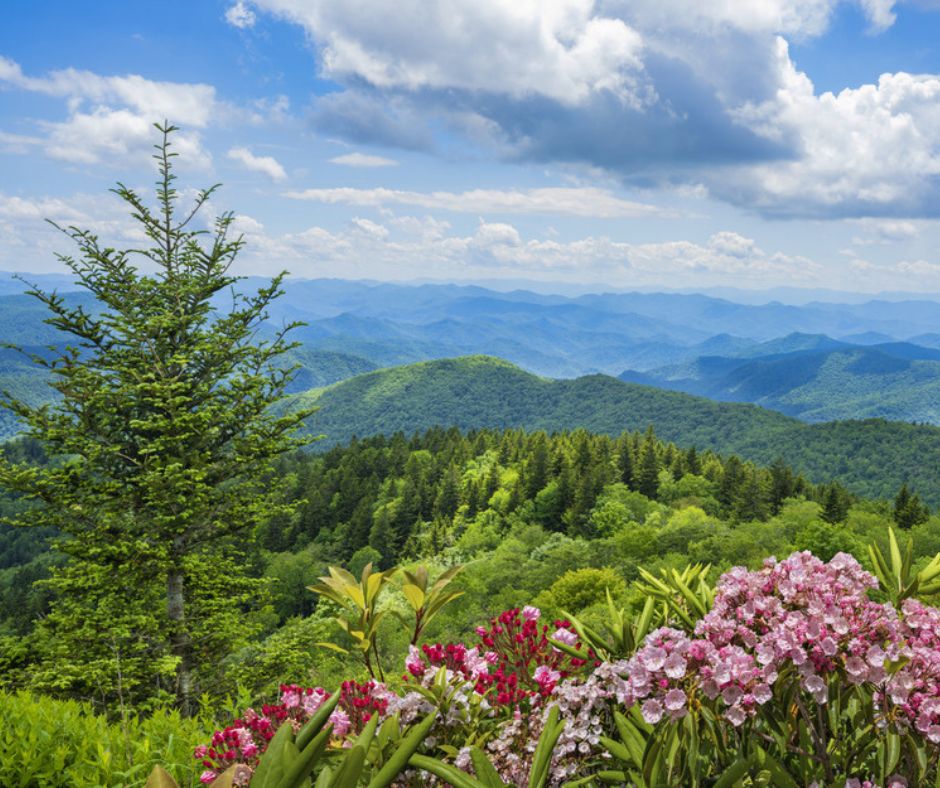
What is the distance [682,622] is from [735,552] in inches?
1322

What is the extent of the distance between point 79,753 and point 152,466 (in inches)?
411

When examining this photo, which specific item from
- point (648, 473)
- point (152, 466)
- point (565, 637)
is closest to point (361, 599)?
point (565, 637)

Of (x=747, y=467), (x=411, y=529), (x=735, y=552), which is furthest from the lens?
(x=411, y=529)

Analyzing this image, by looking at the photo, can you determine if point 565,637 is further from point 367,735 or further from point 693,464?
point 693,464

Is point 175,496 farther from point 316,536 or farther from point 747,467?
point 316,536

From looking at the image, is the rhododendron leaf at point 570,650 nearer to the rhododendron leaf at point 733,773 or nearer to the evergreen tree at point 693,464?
the rhododendron leaf at point 733,773

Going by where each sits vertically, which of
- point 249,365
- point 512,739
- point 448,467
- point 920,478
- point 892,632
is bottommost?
point 920,478

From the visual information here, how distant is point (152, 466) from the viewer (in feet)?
43.3

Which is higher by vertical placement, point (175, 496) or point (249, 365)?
point (249, 365)

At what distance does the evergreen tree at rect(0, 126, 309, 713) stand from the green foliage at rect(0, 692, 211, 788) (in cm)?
784

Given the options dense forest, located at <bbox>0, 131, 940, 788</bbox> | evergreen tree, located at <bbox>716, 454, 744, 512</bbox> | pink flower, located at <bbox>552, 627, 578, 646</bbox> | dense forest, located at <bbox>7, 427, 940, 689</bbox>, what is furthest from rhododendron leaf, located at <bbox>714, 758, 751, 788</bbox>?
evergreen tree, located at <bbox>716, 454, 744, 512</bbox>

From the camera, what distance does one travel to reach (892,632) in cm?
216

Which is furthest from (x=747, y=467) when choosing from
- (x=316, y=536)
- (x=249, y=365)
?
(x=249, y=365)

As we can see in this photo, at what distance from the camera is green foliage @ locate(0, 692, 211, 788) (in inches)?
142
